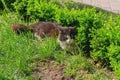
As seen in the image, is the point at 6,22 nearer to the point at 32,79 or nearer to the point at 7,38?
the point at 7,38

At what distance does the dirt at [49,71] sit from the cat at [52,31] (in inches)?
12.0

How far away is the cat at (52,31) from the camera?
18.0ft

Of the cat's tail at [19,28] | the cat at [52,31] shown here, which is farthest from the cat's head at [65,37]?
the cat's tail at [19,28]

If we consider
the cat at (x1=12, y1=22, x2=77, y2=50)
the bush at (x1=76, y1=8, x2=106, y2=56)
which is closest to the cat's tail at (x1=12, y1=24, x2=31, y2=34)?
the cat at (x1=12, y1=22, x2=77, y2=50)

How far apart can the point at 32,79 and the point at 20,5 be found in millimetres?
2119

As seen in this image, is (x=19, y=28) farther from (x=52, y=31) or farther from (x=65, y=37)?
(x=65, y=37)

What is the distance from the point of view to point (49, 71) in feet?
17.4

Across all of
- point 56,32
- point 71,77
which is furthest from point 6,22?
point 71,77

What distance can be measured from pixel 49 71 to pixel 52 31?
86 cm

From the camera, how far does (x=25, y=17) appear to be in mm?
7004

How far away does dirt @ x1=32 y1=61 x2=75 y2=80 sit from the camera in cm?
517

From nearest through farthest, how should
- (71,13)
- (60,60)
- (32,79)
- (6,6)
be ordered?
(32,79) < (60,60) < (71,13) < (6,6)

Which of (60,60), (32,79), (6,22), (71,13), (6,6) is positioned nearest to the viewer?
(32,79)

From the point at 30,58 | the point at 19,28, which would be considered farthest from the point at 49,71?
the point at 19,28
